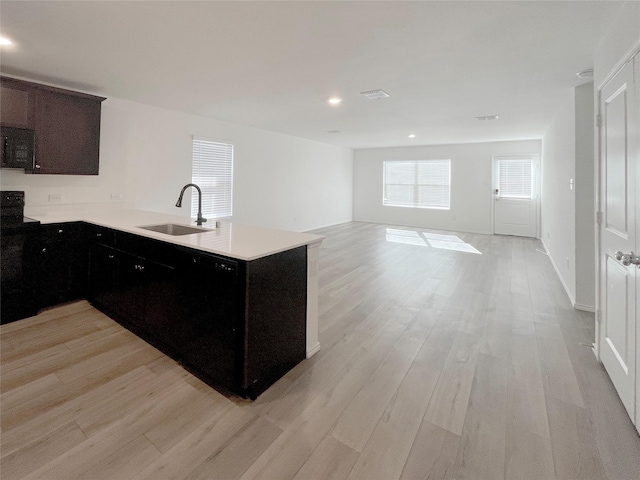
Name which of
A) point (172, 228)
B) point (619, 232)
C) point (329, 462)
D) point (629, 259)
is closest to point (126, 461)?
point (329, 462)

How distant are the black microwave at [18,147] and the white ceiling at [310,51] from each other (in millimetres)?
677

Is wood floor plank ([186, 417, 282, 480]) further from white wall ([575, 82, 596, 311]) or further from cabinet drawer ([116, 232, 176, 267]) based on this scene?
white wall ([575, 82, 596, 311])

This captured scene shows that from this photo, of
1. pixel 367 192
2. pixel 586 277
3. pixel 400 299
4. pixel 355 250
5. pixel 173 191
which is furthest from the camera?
pixel 367 192

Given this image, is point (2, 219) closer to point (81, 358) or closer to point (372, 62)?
point (81, 358)

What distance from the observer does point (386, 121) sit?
5.55 meters

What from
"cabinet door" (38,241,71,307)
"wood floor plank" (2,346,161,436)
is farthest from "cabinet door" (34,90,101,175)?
"wood floor plank" (2,346,161,436)

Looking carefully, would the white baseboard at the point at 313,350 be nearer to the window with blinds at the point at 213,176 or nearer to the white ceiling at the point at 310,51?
the white ceiling at the point at 310,51

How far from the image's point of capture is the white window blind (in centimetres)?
778

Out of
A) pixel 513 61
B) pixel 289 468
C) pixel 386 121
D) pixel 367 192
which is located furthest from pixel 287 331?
pixel 367 192

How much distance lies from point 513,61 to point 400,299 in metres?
2.58

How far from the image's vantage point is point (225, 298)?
6.07 feet

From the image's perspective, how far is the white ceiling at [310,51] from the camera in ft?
6.89

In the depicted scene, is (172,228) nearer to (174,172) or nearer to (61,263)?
(61,263)

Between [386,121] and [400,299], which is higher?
[386,121]
